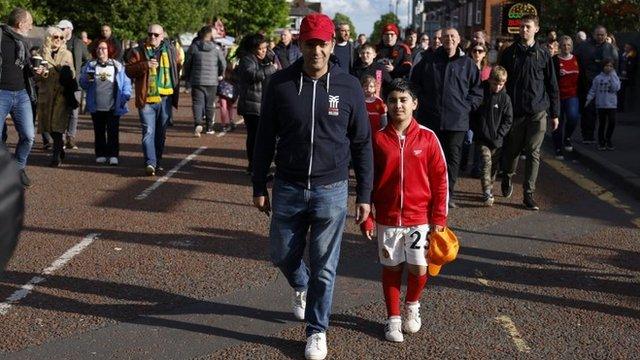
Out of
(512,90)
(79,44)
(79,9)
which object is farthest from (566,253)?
(79,9)

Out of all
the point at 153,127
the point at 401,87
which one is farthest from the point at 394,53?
the point at 401,87

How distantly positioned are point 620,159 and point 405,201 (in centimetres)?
884

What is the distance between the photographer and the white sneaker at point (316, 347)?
479 cm

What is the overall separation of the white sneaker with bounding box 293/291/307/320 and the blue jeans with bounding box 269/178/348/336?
0.40 meters

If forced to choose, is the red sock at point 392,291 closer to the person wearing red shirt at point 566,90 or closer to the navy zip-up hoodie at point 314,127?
the navy zip-up hoodie at point 314,127

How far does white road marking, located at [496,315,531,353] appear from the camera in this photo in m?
5.05

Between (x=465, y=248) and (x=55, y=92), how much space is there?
22.4 feet

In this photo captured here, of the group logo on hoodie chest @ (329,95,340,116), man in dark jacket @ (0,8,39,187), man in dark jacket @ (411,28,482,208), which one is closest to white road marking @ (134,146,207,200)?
man in dark jacket @ (0,8,39,187)

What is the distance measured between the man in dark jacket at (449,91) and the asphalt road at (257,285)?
84cm

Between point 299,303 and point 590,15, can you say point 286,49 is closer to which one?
point 299,303

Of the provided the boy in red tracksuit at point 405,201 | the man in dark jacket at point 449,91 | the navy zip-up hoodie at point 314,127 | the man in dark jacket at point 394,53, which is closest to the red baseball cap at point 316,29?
the navy zip-up hoodie at point 314,127

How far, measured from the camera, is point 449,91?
355 inches

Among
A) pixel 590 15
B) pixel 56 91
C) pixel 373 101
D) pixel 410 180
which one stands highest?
pixel 590 15

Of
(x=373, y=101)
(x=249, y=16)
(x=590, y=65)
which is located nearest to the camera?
(x=373, y=101)
